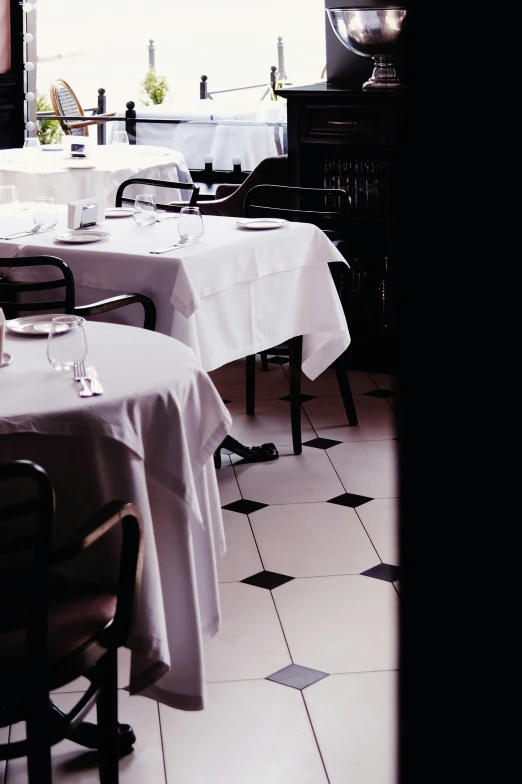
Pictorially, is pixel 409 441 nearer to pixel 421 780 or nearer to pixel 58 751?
pixel 421 780

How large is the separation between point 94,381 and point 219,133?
18.0 ft

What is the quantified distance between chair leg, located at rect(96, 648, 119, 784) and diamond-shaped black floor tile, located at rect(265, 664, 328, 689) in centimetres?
63

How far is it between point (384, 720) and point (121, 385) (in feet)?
3.04

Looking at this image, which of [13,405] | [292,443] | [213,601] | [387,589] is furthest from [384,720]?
[292,443]

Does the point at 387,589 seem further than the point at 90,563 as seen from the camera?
Yes

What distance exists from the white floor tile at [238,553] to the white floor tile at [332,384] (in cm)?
145

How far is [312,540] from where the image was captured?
3088 millimetres

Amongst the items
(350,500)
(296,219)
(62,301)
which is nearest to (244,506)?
(350,500)

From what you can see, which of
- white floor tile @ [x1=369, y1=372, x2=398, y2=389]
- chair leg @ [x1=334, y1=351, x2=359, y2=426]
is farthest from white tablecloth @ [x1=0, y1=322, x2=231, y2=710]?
white floor tile @ [x1=369, y1=372, x2=398, y2=389]

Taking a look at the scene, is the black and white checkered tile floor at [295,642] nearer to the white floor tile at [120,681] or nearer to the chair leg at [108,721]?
the white floor tile at [120,681]

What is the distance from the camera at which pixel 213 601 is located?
84.0 inches

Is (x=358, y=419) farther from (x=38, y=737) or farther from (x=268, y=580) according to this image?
(x=38, y=737)

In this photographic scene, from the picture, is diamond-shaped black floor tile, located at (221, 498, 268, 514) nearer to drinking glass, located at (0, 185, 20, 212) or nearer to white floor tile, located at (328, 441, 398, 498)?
white floor tile, located at (328, 441, 398, 498)

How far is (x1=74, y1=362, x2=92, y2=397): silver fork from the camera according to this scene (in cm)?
189
